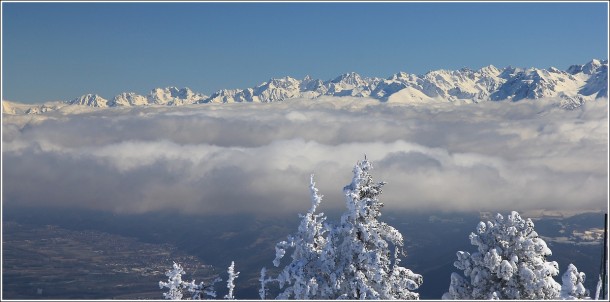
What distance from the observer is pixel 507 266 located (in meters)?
39.3

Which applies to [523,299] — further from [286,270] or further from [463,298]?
[286,270]

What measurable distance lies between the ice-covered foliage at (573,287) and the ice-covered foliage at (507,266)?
0.77 metres

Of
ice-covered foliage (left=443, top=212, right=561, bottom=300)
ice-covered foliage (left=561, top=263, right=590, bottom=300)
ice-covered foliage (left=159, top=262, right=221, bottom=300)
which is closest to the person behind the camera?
ice-covered foliage (left=443, top=212, right=561, bottom=300)

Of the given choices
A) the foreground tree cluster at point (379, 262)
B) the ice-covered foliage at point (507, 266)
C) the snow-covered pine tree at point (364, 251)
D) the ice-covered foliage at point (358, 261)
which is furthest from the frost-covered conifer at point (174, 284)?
the ice-covered foliage at point (507, 266)

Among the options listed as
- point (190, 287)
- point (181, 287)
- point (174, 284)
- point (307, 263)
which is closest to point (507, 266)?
point (307, 263)

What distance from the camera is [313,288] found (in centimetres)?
3625

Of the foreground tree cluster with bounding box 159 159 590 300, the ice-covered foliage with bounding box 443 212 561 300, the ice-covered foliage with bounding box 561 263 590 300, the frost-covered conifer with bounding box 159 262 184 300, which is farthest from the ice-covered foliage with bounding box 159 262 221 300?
the ice-covered foliage with bounding box 561 263 590 300

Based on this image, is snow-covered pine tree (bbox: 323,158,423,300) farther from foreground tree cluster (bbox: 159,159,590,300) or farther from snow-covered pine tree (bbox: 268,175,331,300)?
snow-covered pine tree (bbox: 268,175,331,300)

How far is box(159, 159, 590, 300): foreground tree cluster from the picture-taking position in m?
36.2

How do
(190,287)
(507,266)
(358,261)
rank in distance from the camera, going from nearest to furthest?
(358,261) < (507,266) < (190,287)

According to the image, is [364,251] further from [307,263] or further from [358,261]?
[307,263]

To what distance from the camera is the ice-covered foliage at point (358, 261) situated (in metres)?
36.0

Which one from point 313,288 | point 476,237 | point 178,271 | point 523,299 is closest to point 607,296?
point 523,299

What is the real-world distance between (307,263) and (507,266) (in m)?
9.91
